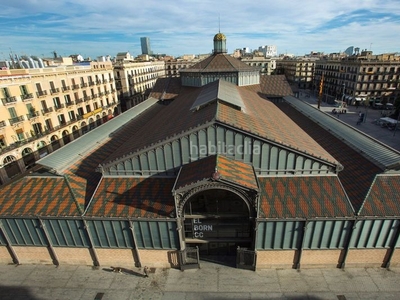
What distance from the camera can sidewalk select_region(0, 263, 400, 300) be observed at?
2095 cm

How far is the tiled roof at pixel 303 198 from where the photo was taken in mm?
21000

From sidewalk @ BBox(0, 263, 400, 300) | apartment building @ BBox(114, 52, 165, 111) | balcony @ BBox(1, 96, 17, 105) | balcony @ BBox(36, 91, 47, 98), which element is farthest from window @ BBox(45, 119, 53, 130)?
apartment building @ BBox(114, 52, 165, 111)

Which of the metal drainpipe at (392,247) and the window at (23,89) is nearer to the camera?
the metal drainpipe at (392,247)

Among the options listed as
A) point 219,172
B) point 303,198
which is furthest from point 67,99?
point 303,198

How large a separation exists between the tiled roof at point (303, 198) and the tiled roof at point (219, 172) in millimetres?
2873

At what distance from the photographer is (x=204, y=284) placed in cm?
2212

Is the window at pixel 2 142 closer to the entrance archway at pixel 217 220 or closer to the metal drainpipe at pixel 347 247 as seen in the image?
the entrance archway at pixel 217 220

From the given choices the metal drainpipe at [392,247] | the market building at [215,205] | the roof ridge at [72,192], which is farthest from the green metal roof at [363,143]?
the roof ridge at [72,192]

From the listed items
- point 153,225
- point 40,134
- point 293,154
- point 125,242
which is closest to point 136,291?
point 125,242

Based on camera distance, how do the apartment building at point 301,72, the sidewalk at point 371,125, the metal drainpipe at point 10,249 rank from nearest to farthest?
1. the metal drainpipe at point 10,249
2. the sidewalk at point 371,125
3. the apartment building at point 301,72

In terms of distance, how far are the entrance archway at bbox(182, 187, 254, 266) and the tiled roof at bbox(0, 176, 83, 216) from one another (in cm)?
1050

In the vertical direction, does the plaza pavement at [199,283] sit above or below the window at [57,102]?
below

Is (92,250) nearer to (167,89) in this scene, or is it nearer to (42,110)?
(42,110)

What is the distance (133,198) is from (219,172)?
913 centimetres
